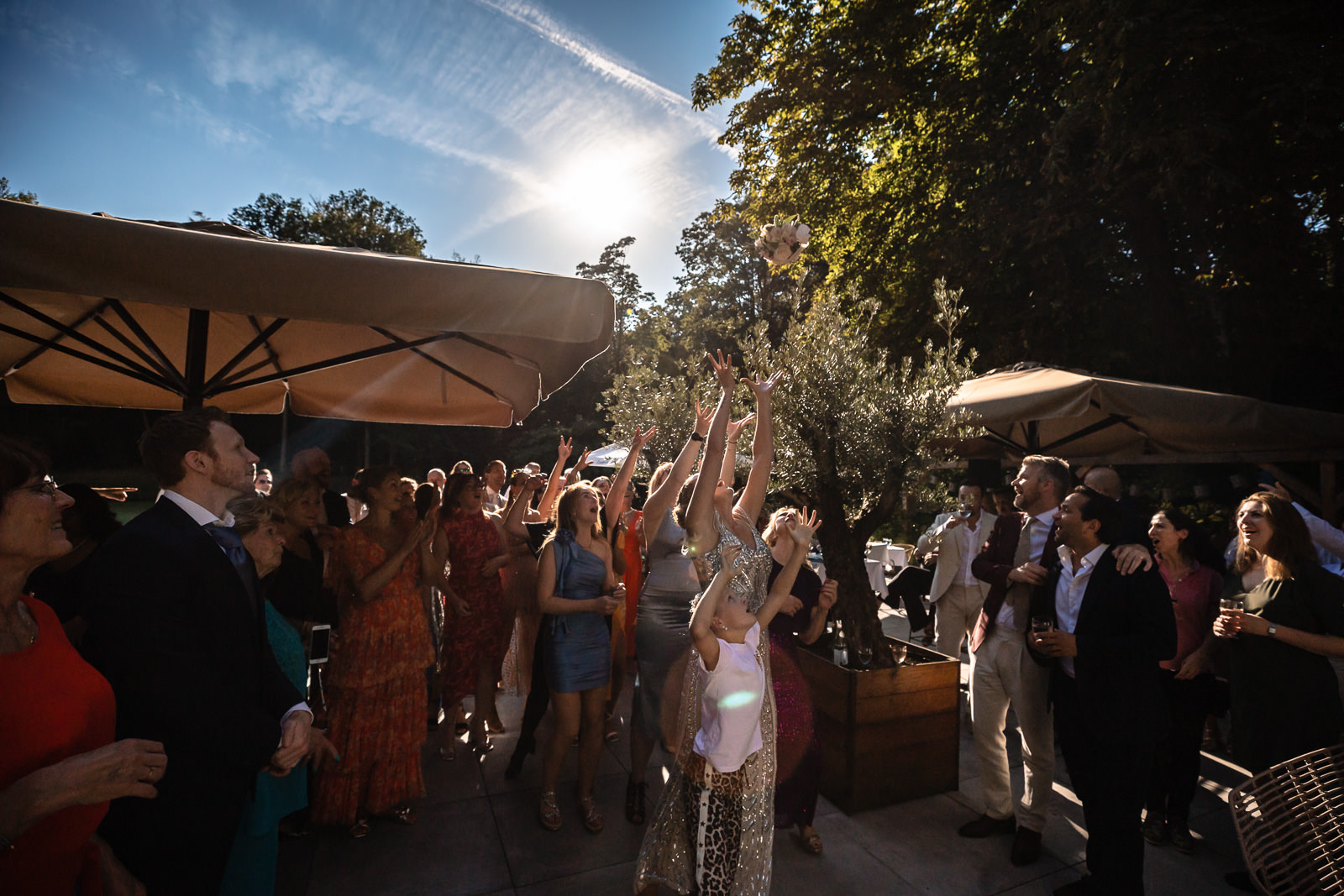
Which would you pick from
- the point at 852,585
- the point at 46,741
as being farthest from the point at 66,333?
the point at 852,585

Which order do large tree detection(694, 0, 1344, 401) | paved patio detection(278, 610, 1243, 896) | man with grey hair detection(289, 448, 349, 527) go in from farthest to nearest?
1. large tree detection(694, 0, 1344, 401)
2. man with grey hair detection(289, 448, 349, 527)
3. paved patio detection(278, 610, 1243, 896)

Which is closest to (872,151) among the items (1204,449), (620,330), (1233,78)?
(1233,78)

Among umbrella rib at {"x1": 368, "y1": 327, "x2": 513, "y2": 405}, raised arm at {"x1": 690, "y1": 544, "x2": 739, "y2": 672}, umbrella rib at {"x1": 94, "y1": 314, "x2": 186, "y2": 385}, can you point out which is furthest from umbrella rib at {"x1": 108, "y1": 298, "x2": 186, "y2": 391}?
raised arm at {"x1": 690, "y1": 544, "x2": 739, "y2": 672}

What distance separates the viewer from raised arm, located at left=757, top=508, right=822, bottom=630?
244 cm

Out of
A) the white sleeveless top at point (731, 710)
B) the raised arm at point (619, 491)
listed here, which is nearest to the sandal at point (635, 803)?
the white sleeveless top at point (731, 710)

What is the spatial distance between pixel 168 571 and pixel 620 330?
33186mm

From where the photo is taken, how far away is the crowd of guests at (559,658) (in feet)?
5.20

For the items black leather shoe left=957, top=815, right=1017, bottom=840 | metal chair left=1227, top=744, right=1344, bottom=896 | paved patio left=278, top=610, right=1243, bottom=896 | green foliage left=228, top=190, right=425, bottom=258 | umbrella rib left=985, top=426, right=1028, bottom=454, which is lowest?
paved patio left=278, top=610, right=1243, bottom=896

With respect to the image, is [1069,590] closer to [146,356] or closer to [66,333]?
[146,356]

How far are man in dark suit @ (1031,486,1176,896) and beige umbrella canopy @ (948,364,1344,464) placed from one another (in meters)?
1.52

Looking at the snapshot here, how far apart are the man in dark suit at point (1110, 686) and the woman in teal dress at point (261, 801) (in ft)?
10.5

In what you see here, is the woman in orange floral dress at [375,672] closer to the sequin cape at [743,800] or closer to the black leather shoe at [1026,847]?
the sequin cape at [743,800]

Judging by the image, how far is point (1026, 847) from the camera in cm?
323

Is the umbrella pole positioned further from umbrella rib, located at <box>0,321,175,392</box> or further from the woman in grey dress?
the woman in grey dress
